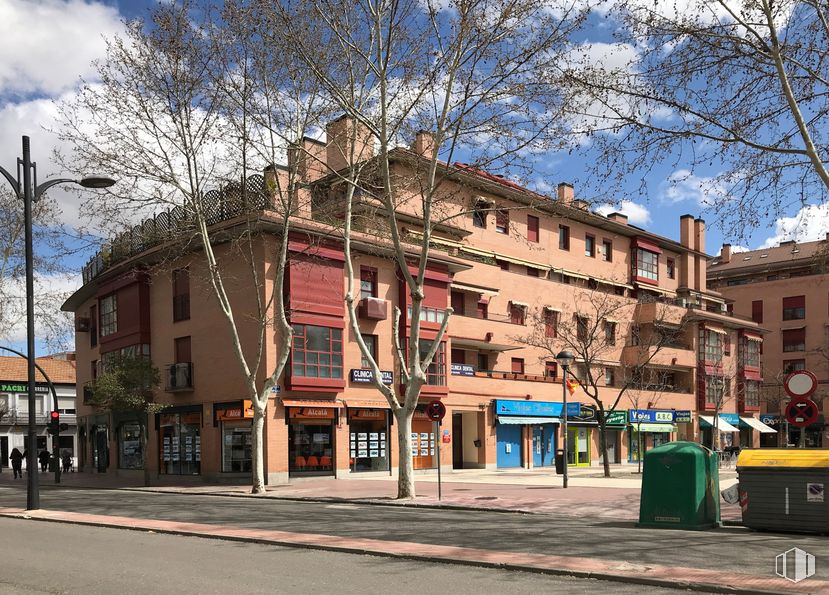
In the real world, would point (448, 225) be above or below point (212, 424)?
above

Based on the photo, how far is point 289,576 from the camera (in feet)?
29.7

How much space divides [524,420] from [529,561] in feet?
97.2

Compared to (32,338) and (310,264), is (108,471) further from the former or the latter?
(32,338)

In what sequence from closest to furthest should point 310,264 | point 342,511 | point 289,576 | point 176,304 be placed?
point 289,576 → point 342,511 → point 310,264 → point 176,304

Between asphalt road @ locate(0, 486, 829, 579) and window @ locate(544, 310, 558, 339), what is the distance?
24122 mm

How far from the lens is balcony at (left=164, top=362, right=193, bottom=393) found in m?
32.1

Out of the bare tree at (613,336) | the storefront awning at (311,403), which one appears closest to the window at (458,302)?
the bare tree at (613,336)

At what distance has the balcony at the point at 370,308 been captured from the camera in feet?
104

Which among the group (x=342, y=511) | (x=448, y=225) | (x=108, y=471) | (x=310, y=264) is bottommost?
(x=108, y=471)

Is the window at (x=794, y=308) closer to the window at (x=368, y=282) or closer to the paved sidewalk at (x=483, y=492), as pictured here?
the paved sidewalk at (x=483, y=492)

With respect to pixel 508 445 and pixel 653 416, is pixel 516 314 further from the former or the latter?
pixel 653 416

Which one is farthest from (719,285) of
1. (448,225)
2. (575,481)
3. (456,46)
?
(456,46)

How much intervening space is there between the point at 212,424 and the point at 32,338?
13.0 meters

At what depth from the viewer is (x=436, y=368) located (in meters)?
34.5
